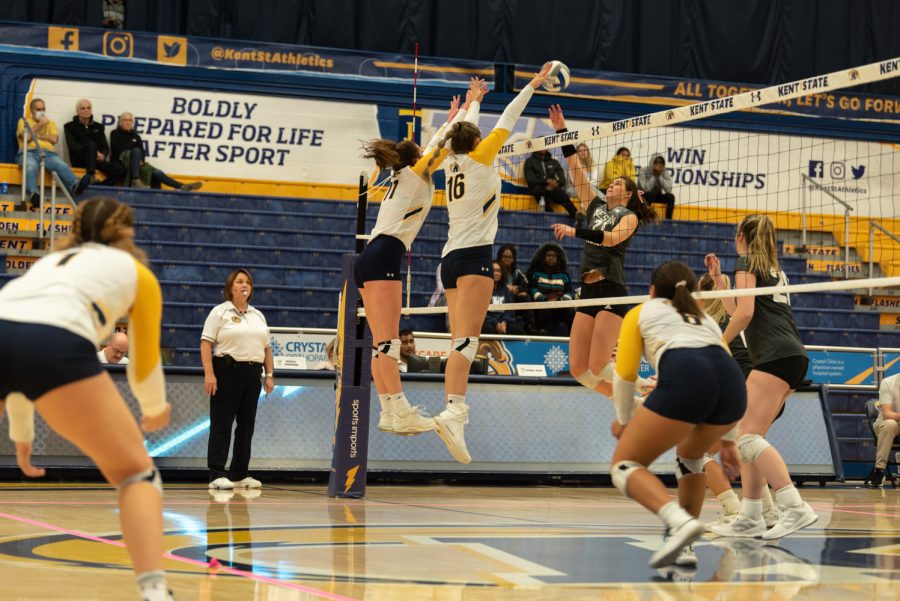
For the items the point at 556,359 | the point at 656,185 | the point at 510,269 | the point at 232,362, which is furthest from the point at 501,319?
the point at 232,362

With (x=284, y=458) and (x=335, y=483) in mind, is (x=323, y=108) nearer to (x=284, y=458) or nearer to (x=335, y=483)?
(x=284, y=458)

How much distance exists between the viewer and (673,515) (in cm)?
525

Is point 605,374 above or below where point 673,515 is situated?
above

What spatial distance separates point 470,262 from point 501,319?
A: 22.9ft

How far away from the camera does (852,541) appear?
7.02 meters

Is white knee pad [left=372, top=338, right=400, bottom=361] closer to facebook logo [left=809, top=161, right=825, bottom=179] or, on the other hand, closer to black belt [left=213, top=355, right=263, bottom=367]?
black belt [left=213, top=355, right=263, bottom=367]

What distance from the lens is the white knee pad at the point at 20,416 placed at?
3.96m

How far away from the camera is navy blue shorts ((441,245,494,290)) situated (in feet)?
25.6

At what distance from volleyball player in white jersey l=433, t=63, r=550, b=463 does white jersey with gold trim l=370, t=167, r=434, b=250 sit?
29cm

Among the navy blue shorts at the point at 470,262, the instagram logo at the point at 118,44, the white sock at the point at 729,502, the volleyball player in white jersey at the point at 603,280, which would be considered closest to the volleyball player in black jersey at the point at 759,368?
the white sock at the point at 729,502

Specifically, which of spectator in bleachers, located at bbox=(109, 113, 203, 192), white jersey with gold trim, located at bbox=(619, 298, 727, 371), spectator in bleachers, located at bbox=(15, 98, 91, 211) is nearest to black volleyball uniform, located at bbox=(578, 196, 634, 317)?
white jersey with gold trim, located at bbox=(619, 298, 727, 371)

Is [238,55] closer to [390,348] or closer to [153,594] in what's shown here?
[390,348]

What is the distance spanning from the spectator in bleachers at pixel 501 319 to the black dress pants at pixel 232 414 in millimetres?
4139

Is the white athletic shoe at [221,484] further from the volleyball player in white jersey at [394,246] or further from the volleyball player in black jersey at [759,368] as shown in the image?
the volleyball player in black jersey at [759,368]
